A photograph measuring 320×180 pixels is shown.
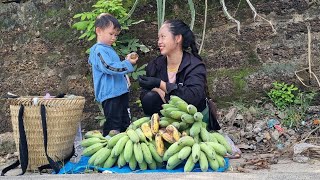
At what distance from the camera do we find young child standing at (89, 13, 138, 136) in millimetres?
3633

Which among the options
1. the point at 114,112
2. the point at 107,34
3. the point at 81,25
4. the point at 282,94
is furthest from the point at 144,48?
the point at 282,94

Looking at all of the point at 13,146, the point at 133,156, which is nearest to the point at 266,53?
the point at 133,156

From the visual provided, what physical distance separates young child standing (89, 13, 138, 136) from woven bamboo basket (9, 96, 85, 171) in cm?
26

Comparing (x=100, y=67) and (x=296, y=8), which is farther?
(x=296, y=8)

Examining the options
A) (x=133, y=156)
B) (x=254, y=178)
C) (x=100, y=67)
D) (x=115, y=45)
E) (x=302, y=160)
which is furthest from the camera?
(x=115, y=45)

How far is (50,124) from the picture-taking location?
3377 millimetres

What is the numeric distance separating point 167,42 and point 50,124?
1014 mm

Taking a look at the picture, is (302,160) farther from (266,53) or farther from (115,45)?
(115,45)

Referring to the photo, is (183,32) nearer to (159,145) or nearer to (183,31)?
(183,31)

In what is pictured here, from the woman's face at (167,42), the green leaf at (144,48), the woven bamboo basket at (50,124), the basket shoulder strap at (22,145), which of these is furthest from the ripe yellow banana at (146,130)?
the green leaf at (144,48)

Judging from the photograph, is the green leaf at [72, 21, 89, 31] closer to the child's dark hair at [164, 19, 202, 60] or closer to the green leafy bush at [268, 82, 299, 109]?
the child's dark hair at [164, 19, 202, 60]

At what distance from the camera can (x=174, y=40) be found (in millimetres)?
3693

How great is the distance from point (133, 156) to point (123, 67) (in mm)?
767

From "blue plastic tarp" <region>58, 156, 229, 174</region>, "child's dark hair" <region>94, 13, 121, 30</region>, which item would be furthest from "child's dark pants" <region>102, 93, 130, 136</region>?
"child's dark hair" <region>94, 13, 121, 30</region>
